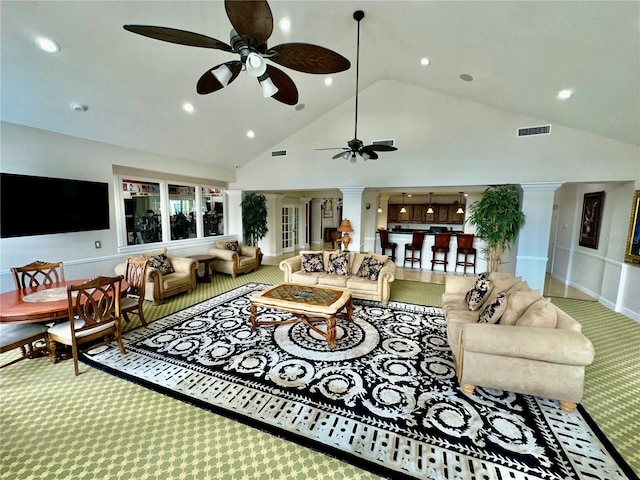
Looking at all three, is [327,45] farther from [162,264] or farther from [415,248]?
[415,248]

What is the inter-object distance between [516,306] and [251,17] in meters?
3.18

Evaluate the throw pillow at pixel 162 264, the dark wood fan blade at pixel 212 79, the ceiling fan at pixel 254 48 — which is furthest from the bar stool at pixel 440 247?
the dark wood fan blade at pixel 212 79

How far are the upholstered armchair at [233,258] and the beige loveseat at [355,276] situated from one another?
6.34ft

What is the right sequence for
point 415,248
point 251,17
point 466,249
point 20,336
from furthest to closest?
point 415,248, point 466,249, point 20,336, point 251,17

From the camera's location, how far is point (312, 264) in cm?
538

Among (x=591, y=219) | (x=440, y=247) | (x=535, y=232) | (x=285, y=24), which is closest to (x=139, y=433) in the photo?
(x=285, y=24)

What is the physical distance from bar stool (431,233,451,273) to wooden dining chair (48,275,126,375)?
23.1 feet

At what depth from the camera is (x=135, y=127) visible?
4.76 meters

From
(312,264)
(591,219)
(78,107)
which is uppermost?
(78,107)

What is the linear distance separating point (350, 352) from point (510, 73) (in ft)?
14.3

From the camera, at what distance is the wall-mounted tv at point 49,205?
3.65m

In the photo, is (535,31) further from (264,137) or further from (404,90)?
(264,137)

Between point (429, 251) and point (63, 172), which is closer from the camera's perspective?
point (63, 172)

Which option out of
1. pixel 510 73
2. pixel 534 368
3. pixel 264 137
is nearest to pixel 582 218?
pixel 510 73
